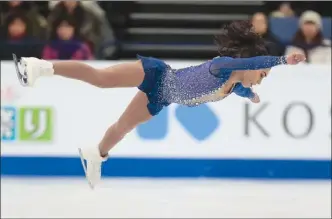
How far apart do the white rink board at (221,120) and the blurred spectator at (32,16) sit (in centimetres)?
38

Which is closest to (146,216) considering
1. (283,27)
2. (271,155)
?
(271,155)

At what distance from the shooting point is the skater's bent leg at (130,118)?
3.00 meters

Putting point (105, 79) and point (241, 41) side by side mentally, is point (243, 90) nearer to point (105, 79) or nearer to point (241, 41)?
point (241, 41)

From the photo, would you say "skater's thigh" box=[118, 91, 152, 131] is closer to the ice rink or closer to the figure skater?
the figure skater

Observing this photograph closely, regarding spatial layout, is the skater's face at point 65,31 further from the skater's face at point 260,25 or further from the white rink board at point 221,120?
the skater's face at point 260,25

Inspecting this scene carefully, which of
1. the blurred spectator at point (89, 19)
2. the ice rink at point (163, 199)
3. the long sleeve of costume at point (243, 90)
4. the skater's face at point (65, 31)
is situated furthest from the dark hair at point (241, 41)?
the blurred spectator at point (89, 19)

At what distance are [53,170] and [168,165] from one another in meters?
0.92

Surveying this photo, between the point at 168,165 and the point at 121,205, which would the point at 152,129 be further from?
the point at 121,205

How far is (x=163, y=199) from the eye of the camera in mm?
4871

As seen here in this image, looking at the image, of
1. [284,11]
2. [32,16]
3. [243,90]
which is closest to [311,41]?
[284,11]

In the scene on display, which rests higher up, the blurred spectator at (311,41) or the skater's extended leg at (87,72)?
the blurred spectator at (311,41)

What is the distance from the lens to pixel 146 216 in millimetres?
4504

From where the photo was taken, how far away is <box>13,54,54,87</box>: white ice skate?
2639 mm

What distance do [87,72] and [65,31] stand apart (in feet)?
7.64
